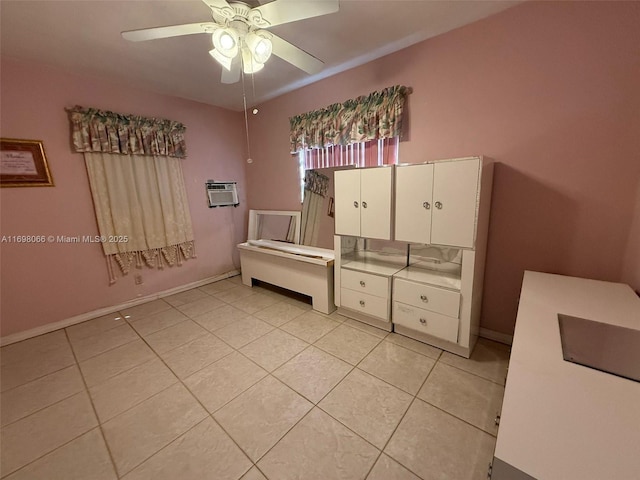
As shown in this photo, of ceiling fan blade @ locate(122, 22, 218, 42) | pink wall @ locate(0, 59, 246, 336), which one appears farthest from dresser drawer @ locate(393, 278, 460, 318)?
pink wall @ locate(0, 59, 246, 336)

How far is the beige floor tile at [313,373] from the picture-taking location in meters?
1.60

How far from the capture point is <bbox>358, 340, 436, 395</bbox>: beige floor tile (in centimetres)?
164

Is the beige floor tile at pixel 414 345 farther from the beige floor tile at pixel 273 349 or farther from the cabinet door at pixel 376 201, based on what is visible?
the cabinet door at pixel 376 201

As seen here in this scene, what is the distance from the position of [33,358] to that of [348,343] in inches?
100

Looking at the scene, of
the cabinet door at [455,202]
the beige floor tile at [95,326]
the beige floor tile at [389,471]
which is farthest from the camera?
the beige floor tile at [95,326]

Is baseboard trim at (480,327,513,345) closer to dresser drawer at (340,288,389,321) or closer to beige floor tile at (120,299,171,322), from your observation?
dresser drawer at (340,288,389,321)

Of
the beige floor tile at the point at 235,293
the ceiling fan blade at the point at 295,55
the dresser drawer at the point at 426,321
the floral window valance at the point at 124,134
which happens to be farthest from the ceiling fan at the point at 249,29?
the beige floor tile at the point at 235,293

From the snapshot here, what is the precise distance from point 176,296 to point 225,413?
2.12 metres

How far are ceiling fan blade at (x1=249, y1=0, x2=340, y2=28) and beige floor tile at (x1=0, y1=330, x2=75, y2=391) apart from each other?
108 inches

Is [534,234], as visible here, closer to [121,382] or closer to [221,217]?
[121,382]

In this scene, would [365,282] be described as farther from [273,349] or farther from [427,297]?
[273,349]

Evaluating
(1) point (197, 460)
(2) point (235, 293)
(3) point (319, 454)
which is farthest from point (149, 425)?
(2) point (235, 293)

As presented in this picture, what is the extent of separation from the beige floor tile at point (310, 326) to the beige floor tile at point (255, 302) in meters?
0.50

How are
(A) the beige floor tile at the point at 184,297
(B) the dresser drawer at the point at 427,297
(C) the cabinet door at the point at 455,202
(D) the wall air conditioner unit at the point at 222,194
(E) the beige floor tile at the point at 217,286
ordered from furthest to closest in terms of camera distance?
(D) the wall air conditioner unit at the point at 222,194, (E) the beige floor tile at the point at 217,286, (A) the beige floor tile at the point at 184,297, (B) the dresser drawer at the point at 427,297, (C) the cabinet door at the point at 455,202
